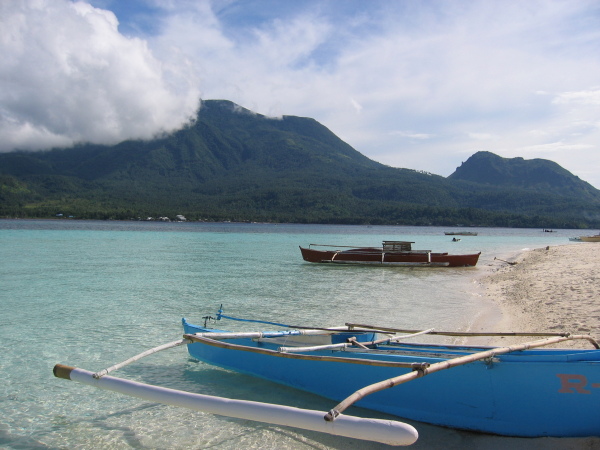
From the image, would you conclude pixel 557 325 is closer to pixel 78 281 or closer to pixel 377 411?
pixel 377 411

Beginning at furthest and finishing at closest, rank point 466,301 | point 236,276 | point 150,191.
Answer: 1. point 150,191
2. point 236,276
3. point 466,301

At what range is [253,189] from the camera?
152 metres

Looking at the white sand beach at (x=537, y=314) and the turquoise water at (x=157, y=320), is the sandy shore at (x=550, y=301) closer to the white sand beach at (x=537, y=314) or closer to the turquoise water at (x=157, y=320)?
the white sand beach at (x=537, y=314)

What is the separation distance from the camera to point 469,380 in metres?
4.57

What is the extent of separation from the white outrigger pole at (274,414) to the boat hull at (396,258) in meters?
22.3

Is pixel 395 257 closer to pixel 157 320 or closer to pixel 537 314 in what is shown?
pixel 537 314

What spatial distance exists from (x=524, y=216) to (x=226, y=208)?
91869 millimetres

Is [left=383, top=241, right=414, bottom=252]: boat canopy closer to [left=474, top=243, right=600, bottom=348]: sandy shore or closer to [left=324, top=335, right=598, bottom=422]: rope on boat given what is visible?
[left=474, top=243, right=600, bottom=348]: sandy shore

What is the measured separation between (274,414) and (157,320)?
26.5 ft

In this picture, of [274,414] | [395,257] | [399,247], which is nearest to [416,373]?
[274,414]

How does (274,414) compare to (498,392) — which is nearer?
(274,414)

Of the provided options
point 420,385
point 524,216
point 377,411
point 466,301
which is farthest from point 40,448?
point 524,216

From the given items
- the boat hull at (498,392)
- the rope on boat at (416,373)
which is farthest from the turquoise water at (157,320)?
the rope on boat at (416,373)

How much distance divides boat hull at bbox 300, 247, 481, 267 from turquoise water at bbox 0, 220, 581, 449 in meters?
1.11
